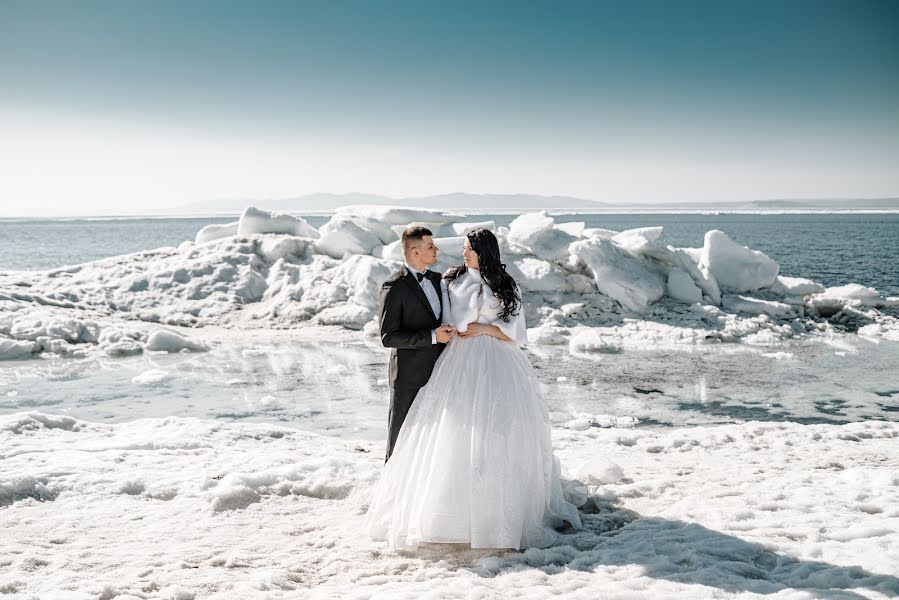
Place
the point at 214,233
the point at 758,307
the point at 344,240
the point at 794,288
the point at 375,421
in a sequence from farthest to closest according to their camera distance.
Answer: the point at 214,233 → the point at 344,240 → the point at 794,288 → the point at 758,307 → the point at 375,421

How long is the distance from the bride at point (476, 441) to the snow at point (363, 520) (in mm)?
182

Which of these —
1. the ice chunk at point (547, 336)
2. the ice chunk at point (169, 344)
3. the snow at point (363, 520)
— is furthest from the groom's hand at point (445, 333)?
the ice chunk at point (169, 344)

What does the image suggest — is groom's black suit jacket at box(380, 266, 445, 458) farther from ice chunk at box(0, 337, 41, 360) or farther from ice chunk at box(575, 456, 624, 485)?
ice chunk at box(0, 337, 41, 360)

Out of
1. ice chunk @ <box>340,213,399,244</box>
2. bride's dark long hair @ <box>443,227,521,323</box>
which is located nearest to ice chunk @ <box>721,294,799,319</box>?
ice chunk @ <box>340,213,399,244</box>

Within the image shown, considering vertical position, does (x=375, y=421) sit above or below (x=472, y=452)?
below

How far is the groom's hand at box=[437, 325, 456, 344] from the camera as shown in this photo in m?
4.03

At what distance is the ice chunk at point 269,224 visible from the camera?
1747cm

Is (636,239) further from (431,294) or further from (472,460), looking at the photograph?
(472,460)

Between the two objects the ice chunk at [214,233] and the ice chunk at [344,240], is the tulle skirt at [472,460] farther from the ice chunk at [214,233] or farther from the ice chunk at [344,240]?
the ice chunk at [214,233]

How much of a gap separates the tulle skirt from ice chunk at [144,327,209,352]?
338 inches

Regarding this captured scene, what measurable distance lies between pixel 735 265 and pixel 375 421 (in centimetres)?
1044

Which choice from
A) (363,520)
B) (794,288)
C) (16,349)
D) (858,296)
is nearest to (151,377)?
(16,349)

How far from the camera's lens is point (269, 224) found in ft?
58.0

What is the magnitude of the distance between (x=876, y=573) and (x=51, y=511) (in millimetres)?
4747
